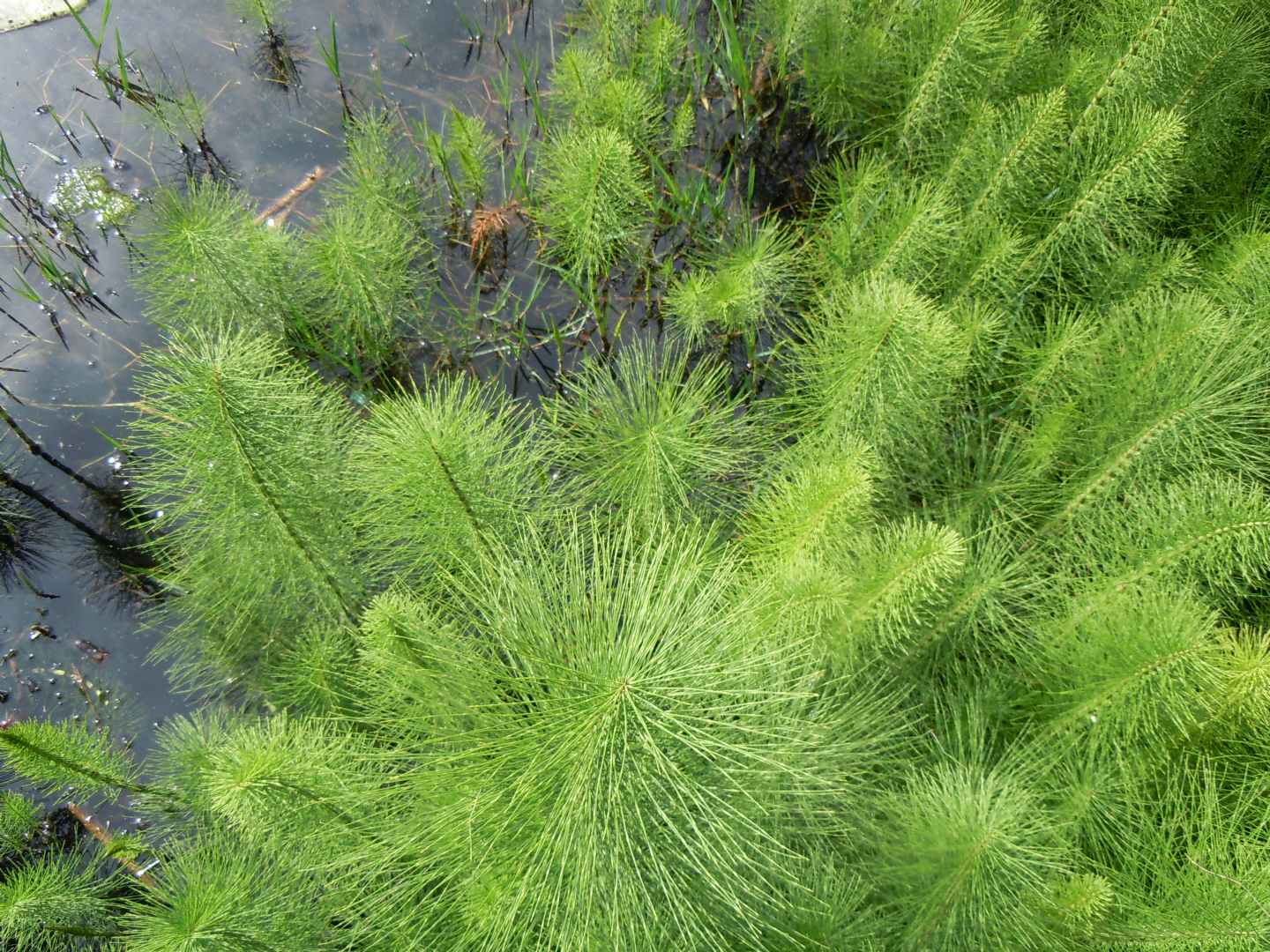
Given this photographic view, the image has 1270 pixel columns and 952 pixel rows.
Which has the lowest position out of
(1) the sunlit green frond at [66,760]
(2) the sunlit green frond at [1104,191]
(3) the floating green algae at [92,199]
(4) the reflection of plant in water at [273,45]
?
(1) the sunlit green frond at [66,760]

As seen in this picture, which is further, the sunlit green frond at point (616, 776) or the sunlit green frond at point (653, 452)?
the sunlit green frond at point (653, 452)

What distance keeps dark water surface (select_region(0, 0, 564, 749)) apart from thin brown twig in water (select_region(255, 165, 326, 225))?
3 centimetres

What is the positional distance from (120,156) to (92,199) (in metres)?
0.17

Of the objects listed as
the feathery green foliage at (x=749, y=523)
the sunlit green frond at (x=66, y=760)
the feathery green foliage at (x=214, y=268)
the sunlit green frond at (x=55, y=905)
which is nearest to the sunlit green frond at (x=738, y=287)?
the feathery green foliage at (x=749, y=523)

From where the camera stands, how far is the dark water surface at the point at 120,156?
7.76ft

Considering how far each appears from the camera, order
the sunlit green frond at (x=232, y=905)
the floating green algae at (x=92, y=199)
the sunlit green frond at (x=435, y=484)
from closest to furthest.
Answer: the sunlit green frond at (x=232, y=905), the sunlit green frond at (x=435, y=484), the floating green algae at (x=92, y=199)

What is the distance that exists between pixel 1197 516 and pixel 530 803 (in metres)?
1.41

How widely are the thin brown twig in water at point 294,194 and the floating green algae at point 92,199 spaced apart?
395mm

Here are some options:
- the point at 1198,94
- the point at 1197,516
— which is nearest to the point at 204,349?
the point at 1197,516

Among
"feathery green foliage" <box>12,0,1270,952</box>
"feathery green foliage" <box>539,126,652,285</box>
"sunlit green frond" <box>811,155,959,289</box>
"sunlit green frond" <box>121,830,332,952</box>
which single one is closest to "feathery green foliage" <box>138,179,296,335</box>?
"feathery green foliage" <box>12,0,1270,952</box>

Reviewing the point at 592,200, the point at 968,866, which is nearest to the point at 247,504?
the point at 592,200

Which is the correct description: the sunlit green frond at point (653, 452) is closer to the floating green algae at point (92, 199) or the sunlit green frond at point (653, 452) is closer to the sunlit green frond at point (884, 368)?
the sunlit green frond at point (884, 368)

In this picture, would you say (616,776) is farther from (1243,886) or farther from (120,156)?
Result: (120,156)

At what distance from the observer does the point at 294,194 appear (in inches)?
109
